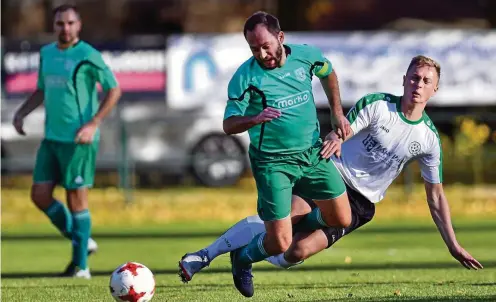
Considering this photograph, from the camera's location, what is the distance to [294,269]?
39.2ft

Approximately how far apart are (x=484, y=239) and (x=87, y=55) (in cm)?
605

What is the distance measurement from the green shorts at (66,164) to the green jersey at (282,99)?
9.97ft

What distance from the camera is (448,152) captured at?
67.7 feet

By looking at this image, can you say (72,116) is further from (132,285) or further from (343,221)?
(343,221)

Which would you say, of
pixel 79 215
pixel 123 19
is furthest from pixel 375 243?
pixel 123 19

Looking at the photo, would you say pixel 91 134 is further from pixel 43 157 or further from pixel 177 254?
pixel 177 254

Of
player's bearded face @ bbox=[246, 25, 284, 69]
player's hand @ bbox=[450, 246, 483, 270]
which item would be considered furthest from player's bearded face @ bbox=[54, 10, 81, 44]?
player's hand @ bbox=[450, 246, 483, 270]

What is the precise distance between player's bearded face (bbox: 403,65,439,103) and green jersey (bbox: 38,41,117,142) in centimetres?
321

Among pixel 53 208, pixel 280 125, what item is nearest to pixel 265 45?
pixel 280 125

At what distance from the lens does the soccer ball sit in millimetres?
8430

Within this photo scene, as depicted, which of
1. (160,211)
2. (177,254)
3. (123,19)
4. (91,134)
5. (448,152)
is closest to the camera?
(91,134)

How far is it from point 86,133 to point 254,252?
2.68 metres

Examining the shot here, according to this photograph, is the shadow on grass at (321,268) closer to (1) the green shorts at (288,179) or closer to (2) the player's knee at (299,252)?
(2) the player's knee at (299,252)

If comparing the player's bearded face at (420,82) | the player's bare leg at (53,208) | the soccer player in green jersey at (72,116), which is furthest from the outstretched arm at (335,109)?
the player's bare leg at (53,208)
